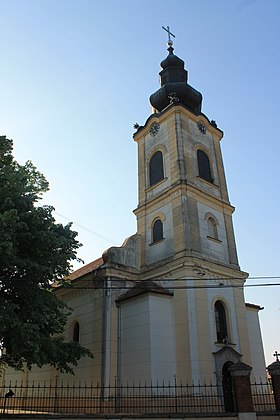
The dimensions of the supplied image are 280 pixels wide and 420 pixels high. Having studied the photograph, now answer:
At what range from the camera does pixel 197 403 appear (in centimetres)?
1609

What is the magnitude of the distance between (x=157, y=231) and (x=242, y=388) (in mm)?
11495

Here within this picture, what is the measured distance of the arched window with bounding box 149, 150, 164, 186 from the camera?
79.8 feet

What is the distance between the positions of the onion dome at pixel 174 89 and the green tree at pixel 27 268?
14.6 metres

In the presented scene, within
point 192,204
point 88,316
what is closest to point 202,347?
point 88,316

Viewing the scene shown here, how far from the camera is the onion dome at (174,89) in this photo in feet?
86.6

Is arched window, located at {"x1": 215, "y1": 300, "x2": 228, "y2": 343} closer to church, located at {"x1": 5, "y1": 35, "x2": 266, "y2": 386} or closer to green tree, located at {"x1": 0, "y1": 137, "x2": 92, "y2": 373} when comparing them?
church, located at {"x1": 5, "y1": 35, "x2": 266, "y2": 386}

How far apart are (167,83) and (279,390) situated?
21182 mm

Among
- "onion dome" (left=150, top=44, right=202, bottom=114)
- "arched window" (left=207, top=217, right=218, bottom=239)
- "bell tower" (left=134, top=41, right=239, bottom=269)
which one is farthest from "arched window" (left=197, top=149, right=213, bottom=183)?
"onion dome" (left=150, top=44, right=202, bottom=114)

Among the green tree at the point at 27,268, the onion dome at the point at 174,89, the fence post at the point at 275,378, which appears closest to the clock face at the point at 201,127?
the onion dome at the point at 174,89

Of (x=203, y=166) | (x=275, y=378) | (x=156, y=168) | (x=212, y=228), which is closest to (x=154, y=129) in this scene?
(x=156, y=168)

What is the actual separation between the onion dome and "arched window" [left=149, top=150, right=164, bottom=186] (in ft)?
12.4

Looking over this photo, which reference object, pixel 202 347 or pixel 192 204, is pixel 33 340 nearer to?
pixel 202 347

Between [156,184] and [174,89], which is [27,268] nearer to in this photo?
[156,184]

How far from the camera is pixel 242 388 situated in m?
12.2
